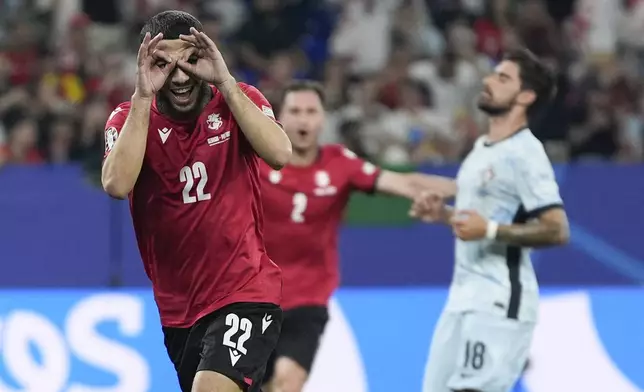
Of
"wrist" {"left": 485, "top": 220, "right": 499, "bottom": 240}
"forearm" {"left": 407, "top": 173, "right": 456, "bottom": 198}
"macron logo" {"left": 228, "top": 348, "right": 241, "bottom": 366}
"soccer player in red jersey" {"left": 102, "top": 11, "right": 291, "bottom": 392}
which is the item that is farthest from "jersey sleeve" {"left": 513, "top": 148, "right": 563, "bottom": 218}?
"macron logo" {"left": 228, "top": 348, "right": 241, "bottom": 366}

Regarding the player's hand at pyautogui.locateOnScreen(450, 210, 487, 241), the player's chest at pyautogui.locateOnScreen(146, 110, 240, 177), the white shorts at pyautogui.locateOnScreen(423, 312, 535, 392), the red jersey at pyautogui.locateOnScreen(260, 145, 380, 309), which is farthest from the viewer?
the red jersey at pyautogui.locateOnScreen(260, 145, 380, 309)

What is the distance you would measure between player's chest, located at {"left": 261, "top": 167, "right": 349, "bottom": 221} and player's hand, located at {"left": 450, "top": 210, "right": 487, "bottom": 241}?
131cm

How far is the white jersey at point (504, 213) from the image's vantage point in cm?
694

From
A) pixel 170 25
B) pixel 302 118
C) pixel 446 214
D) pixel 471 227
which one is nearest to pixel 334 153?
pixel 302 118

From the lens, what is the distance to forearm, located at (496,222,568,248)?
683 centimetres

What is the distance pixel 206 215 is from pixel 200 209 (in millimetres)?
35

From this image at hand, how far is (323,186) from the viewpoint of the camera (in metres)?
7.99

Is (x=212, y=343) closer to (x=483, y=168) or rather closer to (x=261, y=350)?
(x=261, y=350)

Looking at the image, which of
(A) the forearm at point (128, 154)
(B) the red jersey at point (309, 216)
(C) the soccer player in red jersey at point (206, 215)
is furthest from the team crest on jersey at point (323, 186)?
(A) the forearm at point (128, 154)

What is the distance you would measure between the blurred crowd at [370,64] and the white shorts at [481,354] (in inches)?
226

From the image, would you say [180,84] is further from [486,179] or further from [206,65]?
[486,179]

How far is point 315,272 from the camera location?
7863mm

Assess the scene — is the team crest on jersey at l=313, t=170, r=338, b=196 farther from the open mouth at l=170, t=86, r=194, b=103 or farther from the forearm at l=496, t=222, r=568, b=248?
the open mouth at l=170, t=86, r=194, b=103

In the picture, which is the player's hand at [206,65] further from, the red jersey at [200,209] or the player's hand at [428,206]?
the player's hand at [428,206]
